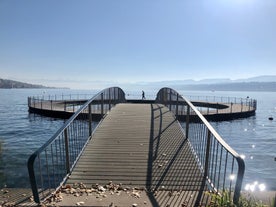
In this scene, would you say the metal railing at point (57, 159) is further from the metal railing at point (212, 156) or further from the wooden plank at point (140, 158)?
the metal railing at point (212, 156)

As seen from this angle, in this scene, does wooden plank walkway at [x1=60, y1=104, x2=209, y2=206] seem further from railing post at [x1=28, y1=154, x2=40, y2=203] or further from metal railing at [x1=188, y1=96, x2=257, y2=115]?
metal railing at [x1=188, y1=96, x2=257, y2=115]

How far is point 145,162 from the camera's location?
7457mm

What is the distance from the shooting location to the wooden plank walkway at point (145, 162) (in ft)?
19.9

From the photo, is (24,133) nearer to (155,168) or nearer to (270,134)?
(155,168)

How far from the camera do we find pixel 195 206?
4938 mm

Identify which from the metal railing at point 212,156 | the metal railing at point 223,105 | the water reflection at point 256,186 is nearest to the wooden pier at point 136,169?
the metal railing at point 212,156

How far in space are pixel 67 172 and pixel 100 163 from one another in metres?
0.97

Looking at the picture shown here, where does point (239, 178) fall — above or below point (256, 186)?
above

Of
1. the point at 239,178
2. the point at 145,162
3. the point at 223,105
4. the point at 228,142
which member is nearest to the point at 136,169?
the point at 145,162

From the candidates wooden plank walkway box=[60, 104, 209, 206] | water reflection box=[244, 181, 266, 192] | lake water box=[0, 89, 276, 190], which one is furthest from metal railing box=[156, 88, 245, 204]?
lake water box=[0, 89, 276, 190]

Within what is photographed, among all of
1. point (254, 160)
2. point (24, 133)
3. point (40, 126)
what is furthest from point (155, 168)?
point (40, 126)

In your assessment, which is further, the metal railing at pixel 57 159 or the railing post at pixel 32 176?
the metal railing at pixel 57 159

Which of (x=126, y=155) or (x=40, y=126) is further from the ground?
(x=126, y=155)

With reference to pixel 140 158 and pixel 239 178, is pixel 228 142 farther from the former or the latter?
pixel 239 178
